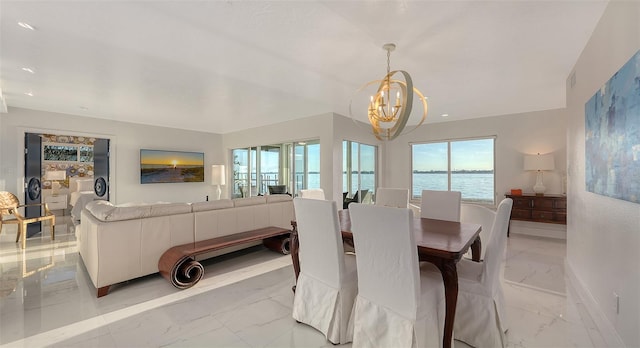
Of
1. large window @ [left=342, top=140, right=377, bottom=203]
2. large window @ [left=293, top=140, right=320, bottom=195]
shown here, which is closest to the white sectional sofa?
large window @ [left=293, top=140, right=320, bottom=195]

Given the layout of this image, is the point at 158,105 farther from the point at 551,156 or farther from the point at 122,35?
the point at 551,156

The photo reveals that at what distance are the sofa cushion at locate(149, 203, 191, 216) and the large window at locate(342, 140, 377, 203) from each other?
3346mm

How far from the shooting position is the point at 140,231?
9.12 ft

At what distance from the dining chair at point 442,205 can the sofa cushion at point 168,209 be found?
2.78m

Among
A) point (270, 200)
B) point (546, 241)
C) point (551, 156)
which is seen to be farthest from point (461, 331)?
point (551, 156)

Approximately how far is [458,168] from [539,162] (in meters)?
1.53

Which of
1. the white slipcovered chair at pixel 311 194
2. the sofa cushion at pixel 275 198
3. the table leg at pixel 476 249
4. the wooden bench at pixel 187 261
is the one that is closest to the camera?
the table leg at pixel 476 249

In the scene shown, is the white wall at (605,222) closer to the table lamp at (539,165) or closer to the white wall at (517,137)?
the table lamp at (539,165)

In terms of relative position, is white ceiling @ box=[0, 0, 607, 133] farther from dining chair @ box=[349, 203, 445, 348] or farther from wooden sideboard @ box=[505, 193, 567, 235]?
wooden sideboard @ box=[505, 193, 567, 235]

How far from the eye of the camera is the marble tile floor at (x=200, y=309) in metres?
1.92

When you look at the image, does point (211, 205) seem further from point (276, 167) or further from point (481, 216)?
point (276, 167)

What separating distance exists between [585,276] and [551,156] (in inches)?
126

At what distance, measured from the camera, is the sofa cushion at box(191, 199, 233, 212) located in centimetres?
325

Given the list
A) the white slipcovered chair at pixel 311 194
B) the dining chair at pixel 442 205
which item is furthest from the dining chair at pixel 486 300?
the white slipcovered chair at pixel 311 194
